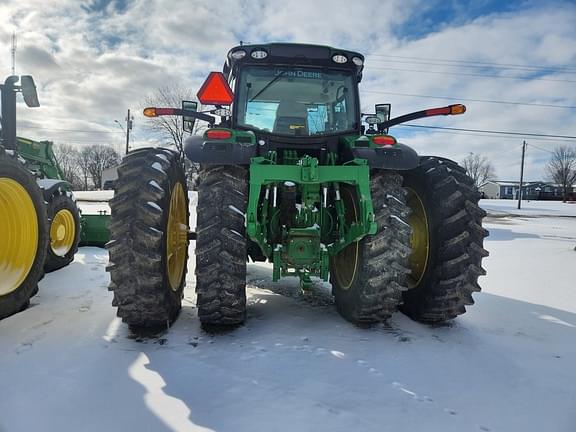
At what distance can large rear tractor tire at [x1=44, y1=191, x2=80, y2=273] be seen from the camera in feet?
18.7

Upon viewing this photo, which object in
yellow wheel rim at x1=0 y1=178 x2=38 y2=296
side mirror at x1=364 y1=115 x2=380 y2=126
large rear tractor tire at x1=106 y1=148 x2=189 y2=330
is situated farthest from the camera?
side mirror at x1=364 y1=115 x2=380 y2=126

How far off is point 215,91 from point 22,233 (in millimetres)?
2313

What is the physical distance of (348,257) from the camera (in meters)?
3.81

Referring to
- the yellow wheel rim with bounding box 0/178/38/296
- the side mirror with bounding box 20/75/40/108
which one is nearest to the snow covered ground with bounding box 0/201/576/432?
the yellow wheel rim with bounding box 0/178/38/296

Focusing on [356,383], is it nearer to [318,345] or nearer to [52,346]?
[318,345]

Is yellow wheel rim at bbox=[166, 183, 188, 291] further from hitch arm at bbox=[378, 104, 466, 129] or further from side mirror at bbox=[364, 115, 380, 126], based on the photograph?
hitch arm at bbox=[378, 104, 466, 129]

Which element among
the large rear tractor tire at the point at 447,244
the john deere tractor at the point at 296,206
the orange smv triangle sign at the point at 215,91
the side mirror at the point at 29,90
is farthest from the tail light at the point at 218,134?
the side mirror at the point at 29,90

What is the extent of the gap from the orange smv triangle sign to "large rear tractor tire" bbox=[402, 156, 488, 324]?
202 centimetres

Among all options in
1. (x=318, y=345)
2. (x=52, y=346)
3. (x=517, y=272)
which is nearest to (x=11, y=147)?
(x=52, y=346)

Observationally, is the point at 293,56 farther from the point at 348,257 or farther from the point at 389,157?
the point at 348,257

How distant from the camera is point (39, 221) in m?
3.84

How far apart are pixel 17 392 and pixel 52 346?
72 cm

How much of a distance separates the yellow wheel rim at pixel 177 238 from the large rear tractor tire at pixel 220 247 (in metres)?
0.55

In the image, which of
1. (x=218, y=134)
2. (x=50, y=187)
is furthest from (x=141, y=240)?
(x=50, y=187)
